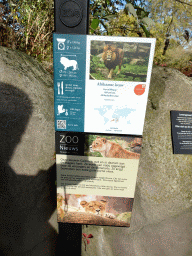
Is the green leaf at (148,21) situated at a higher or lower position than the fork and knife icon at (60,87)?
higher

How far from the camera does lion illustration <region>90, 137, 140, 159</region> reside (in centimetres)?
191

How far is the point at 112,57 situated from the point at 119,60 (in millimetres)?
81

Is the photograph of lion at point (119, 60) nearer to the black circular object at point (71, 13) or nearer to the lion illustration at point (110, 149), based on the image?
the black circular object at point (71, 13)

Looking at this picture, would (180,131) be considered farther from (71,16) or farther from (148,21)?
(71,16)

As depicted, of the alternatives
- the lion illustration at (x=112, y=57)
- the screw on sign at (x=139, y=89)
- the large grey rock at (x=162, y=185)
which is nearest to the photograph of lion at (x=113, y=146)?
the large grey rock at (x=162, y=185)

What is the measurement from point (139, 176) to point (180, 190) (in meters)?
0.64

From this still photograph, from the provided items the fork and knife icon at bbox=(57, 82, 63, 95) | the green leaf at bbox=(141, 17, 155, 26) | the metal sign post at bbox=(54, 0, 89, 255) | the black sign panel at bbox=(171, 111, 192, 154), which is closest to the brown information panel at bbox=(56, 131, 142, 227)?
the fork and knife icon at bbox=(57, 82, 63, 95)

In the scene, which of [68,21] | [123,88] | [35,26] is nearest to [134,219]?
[123,88]

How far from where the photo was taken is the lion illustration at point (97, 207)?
211cm

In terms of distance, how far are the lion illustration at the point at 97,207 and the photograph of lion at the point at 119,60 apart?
64.2 inches

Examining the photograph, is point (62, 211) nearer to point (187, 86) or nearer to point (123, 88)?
point (123, 88)

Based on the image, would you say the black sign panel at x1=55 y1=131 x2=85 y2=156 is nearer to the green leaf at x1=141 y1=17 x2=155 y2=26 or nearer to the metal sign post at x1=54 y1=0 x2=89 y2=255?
the metal sign post at x1=54 y1=0 x2=89 y2=255

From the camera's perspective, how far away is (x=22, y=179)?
2.07m

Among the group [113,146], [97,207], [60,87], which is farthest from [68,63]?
[97,207]
